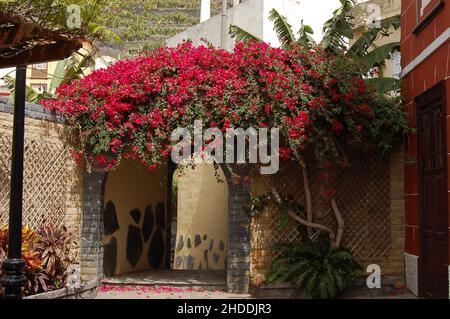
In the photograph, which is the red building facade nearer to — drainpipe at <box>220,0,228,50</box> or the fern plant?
the fern plant

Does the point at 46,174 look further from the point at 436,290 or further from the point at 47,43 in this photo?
the point at 436,290

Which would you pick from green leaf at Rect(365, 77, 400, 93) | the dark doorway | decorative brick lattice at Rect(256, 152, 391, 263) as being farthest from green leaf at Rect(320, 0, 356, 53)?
the dark doorway

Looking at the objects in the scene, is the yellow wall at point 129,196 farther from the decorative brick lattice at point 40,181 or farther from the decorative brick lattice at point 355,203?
the decorative brick lattice at point 355,203

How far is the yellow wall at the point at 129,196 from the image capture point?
1224 centimetres

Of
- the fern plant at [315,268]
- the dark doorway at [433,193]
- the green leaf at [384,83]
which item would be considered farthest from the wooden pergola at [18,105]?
the green leaf at [384,83]

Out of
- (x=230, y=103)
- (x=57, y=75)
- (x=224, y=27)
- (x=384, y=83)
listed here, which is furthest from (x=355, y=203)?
(x=224, y=27)

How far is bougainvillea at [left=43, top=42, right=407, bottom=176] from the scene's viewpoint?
32.0 feet

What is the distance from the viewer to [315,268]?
977cm

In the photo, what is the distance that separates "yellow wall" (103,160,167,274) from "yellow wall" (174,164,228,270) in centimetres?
146

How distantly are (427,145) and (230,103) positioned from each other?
317 cm

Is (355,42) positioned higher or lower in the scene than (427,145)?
higher

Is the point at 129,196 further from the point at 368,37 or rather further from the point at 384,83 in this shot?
the point at 368,37

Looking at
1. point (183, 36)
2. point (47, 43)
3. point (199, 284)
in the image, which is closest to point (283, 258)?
point (199, 284)

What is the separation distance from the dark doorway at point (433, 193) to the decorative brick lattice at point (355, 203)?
1.18 meters
